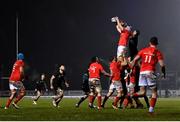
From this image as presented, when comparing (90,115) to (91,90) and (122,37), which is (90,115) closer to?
(122,37)

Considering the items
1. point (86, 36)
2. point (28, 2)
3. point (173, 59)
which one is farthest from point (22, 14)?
point (173, 59)

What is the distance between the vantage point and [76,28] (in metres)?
63.5

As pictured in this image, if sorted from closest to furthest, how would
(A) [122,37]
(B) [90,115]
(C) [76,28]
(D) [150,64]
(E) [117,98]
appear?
1. (B) [90,115]
2. (D) [150,64]
3. (A) [122,37]
4. (E) [117,98]
5. (C) [76,28]

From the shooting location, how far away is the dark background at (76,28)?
60094 millimetres

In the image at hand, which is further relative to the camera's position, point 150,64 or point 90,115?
point 150,64

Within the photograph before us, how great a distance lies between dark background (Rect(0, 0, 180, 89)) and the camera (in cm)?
6009

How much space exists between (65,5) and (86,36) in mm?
5461

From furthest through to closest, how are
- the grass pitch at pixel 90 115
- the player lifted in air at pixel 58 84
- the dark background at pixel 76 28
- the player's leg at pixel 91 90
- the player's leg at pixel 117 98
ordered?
the dark background at pixel 76 28
the player lifted in air at pixel 58 84
the player's leg at pixel 91 90
the player's leg at pixel 117 98
the grass pitch at pixel 90 115

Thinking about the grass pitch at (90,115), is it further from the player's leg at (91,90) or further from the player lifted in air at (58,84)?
the player lifted in air at (58,84)

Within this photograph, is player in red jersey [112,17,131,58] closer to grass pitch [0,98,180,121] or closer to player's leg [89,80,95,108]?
grass pitch [0,98,180,121]

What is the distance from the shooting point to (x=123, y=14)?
206 ft

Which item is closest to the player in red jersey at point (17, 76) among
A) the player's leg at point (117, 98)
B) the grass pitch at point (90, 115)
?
the grass pitch at point (90, 115)

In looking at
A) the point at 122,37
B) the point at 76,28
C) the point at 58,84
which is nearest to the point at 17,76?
the point at 58,84

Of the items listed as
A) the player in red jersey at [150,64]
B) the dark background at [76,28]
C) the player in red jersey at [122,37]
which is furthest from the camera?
the dark background at [76,28]
